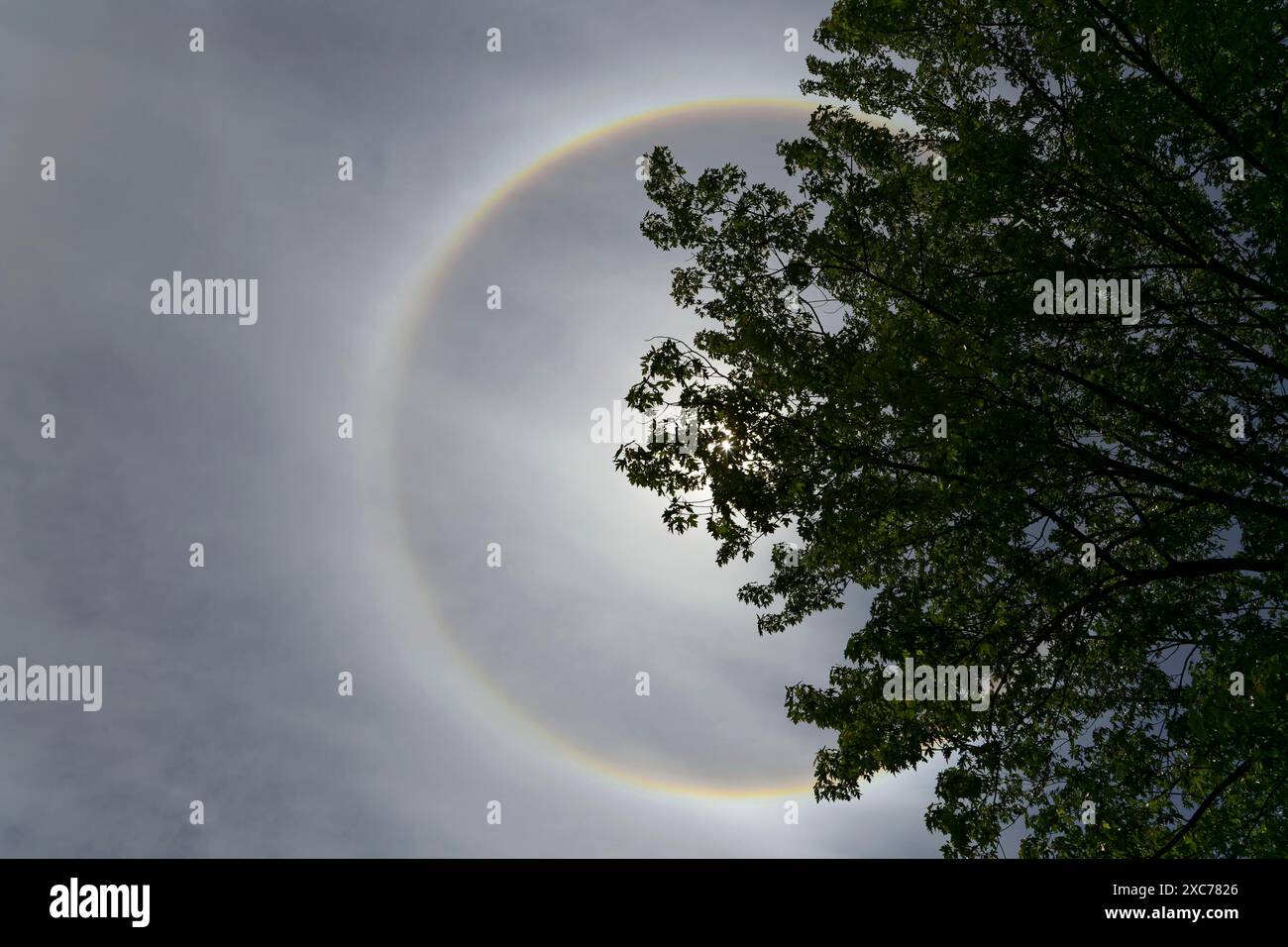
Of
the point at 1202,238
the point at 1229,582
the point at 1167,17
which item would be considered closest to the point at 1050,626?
the point at 1229,582

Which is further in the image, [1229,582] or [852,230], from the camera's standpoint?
[1229,582]

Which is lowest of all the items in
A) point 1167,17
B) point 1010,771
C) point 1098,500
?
point 1010,771

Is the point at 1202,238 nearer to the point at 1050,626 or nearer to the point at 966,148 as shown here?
the point at 966,148
